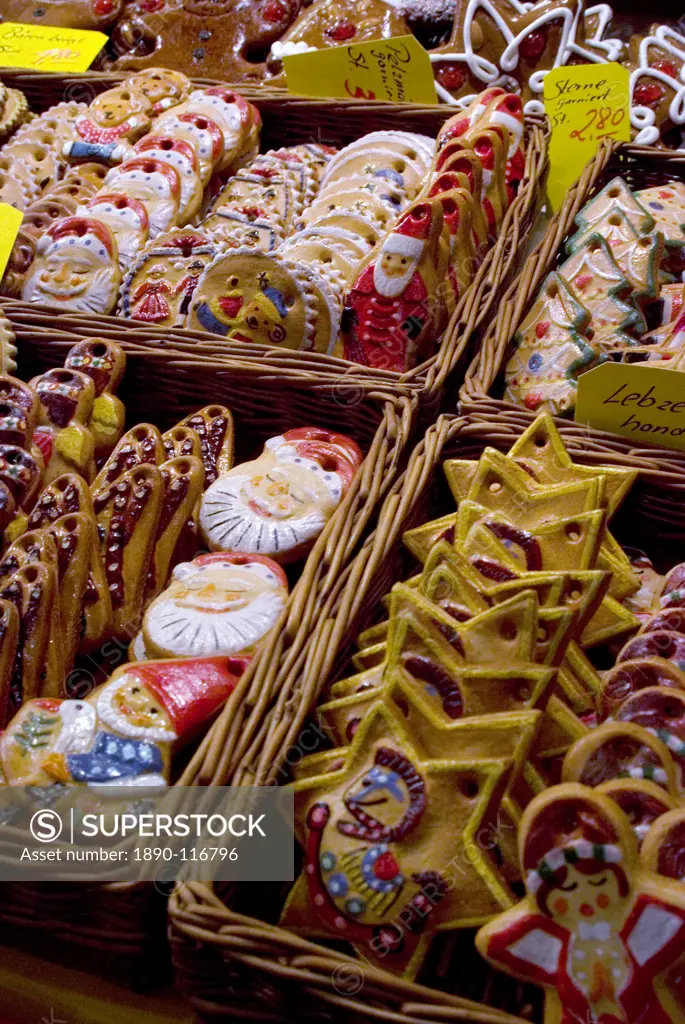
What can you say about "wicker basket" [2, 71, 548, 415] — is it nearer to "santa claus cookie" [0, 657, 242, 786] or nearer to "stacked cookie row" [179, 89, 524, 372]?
"stacked cookie row" [179, 89, 524, 372]

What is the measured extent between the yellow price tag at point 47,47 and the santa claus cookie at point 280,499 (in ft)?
4.77

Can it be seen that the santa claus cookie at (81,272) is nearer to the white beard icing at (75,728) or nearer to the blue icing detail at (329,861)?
the white beard icing at (75,728)

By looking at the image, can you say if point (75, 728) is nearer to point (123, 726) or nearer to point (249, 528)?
point (123, 726)

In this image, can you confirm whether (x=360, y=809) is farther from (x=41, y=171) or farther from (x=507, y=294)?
(x=41, y=171)

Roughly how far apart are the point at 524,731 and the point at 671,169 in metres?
1.50

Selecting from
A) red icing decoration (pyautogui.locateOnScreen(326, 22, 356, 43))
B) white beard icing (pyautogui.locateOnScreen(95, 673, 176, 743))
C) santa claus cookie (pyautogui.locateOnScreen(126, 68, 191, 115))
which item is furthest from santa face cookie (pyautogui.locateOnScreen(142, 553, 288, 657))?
red icing decoration (pyautogui.locateOnScreen(326, 22, 356, 43))

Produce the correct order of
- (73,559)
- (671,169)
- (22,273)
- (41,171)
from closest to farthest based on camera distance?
(73,559), (22,273), (671,169), (41,171)

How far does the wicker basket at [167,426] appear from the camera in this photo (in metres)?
1.02

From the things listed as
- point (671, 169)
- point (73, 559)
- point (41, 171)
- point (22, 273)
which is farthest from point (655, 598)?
point (41, 171)

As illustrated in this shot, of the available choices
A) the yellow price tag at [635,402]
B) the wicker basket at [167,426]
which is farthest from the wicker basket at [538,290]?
the wicker basket at [167,426]

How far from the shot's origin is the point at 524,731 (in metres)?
0.92

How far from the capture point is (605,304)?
1.66m

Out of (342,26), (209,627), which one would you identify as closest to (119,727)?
(209,627)

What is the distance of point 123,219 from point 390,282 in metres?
0.65
